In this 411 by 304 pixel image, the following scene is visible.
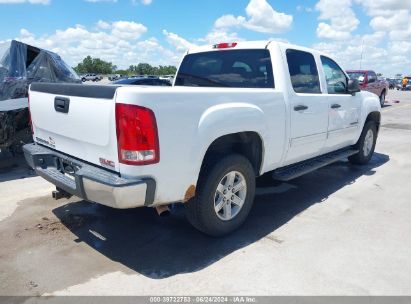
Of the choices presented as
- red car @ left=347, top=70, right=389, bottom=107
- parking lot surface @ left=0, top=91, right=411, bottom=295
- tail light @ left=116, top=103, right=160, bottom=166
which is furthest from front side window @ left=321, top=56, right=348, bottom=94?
red car @ left=347, top=70, right=389, bottom=107

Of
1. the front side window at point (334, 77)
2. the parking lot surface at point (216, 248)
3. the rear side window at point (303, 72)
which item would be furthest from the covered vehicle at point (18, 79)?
the front side window at point (334, 77)

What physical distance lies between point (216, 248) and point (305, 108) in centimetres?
200

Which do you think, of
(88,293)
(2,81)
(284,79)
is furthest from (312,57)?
(2,81)

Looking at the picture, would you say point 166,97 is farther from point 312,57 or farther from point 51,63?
point 51,63

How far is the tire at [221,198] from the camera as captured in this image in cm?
342

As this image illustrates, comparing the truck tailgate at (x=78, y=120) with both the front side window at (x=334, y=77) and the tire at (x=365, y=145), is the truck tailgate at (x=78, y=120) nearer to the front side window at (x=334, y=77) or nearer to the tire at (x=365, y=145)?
the front side window at (x=334, y=77)

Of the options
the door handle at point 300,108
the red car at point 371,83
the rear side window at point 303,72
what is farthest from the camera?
the red car at point 371,83

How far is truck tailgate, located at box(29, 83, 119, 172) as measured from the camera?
2.92 metres

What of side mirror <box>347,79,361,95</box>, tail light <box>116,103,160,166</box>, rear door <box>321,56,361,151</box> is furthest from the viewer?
side mirror <box>347,79,361,95</box>

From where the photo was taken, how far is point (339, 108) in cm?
527

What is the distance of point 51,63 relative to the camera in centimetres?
734

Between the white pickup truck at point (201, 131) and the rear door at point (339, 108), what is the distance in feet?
0.09

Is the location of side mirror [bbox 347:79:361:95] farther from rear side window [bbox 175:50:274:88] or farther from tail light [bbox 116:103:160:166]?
tail light [bbox 116:103:160:166]

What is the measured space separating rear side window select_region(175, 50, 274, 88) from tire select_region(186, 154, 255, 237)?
1.12 m
